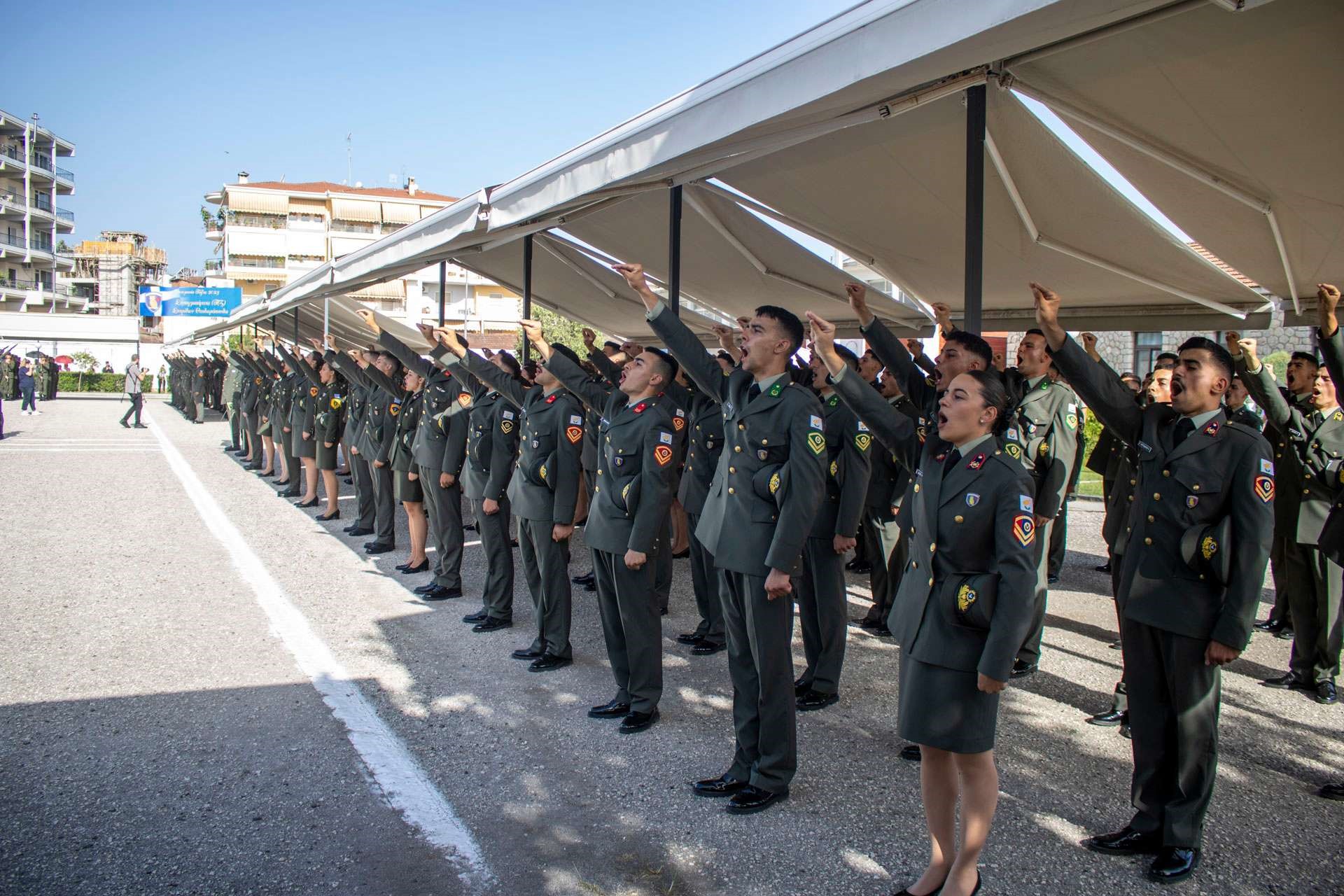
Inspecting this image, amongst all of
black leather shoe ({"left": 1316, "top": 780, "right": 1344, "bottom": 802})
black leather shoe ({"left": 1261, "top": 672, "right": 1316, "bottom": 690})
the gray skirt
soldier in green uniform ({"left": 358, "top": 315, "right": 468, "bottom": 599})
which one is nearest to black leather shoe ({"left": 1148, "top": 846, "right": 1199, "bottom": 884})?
the gray skirt

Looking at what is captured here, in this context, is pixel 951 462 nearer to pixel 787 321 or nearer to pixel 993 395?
pixel 993 395

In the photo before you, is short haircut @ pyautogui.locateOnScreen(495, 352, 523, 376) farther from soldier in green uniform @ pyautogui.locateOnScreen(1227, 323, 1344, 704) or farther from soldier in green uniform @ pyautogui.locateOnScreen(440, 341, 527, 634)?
soldier in green uniform @ pyautogui.locateOnScreen(1227, 323, 1344, 704)

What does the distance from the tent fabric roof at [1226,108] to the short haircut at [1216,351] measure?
3.11 feet

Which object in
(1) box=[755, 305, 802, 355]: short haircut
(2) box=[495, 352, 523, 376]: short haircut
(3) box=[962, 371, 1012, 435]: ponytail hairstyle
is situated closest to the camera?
(3) box=[962, 371, 1012, 435]: ponytail hairstyle

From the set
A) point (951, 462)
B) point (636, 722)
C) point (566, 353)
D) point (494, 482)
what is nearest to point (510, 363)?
point (494, 482)

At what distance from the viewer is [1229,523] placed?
321 cm

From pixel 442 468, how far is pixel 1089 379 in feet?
16.2

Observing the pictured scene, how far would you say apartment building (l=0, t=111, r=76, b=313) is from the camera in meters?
72.5

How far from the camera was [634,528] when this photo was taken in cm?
441

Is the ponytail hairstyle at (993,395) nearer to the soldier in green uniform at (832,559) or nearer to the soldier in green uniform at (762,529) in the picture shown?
the soldier in green uniform at (762,529)

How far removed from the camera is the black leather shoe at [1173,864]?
3031 millimetres

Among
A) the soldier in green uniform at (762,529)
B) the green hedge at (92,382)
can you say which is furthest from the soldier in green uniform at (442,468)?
the green hedge at (92,382)

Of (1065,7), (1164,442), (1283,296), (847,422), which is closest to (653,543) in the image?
(847,422)

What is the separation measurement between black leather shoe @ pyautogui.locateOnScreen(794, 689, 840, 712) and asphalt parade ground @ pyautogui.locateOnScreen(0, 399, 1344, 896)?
0.30ft
